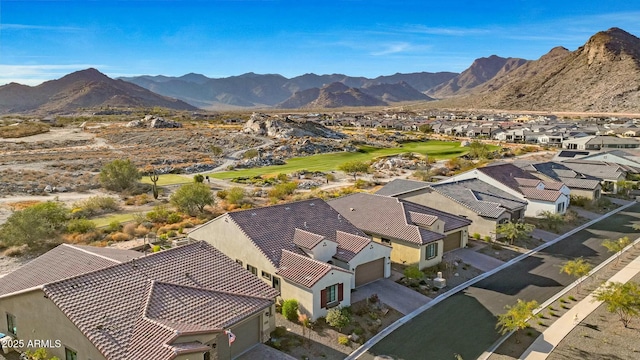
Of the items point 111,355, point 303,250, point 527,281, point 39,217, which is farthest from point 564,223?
point 39,217

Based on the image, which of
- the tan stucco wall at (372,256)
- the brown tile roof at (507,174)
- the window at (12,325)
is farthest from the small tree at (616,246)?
the window at (12,325)

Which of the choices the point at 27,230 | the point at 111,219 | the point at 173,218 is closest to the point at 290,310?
the point at 173,218

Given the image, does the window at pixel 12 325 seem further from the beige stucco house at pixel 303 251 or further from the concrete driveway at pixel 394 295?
the concrete driveway at pixel 394 295

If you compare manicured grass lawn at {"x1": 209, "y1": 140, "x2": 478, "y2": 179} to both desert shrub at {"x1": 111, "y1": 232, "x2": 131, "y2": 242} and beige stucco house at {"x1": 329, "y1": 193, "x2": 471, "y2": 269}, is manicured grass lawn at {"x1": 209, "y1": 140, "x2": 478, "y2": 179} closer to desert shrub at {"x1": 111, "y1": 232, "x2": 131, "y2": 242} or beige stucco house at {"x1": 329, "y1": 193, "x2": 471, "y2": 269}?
desert shrub at {"x1": 111, "y1": 232, "x2": 131, "y2": 242}

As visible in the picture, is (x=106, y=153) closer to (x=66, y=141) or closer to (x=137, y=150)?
(x=137, y=150)

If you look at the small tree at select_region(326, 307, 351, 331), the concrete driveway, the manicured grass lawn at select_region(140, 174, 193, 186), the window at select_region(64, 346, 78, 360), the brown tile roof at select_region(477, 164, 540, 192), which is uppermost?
the brown tile roof at select_region(477, 164, 540, 192)

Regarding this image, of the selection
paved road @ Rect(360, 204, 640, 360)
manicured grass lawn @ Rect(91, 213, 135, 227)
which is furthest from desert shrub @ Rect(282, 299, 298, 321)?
manicured grass lawn @ Rect(91, 213, 135, 227)
